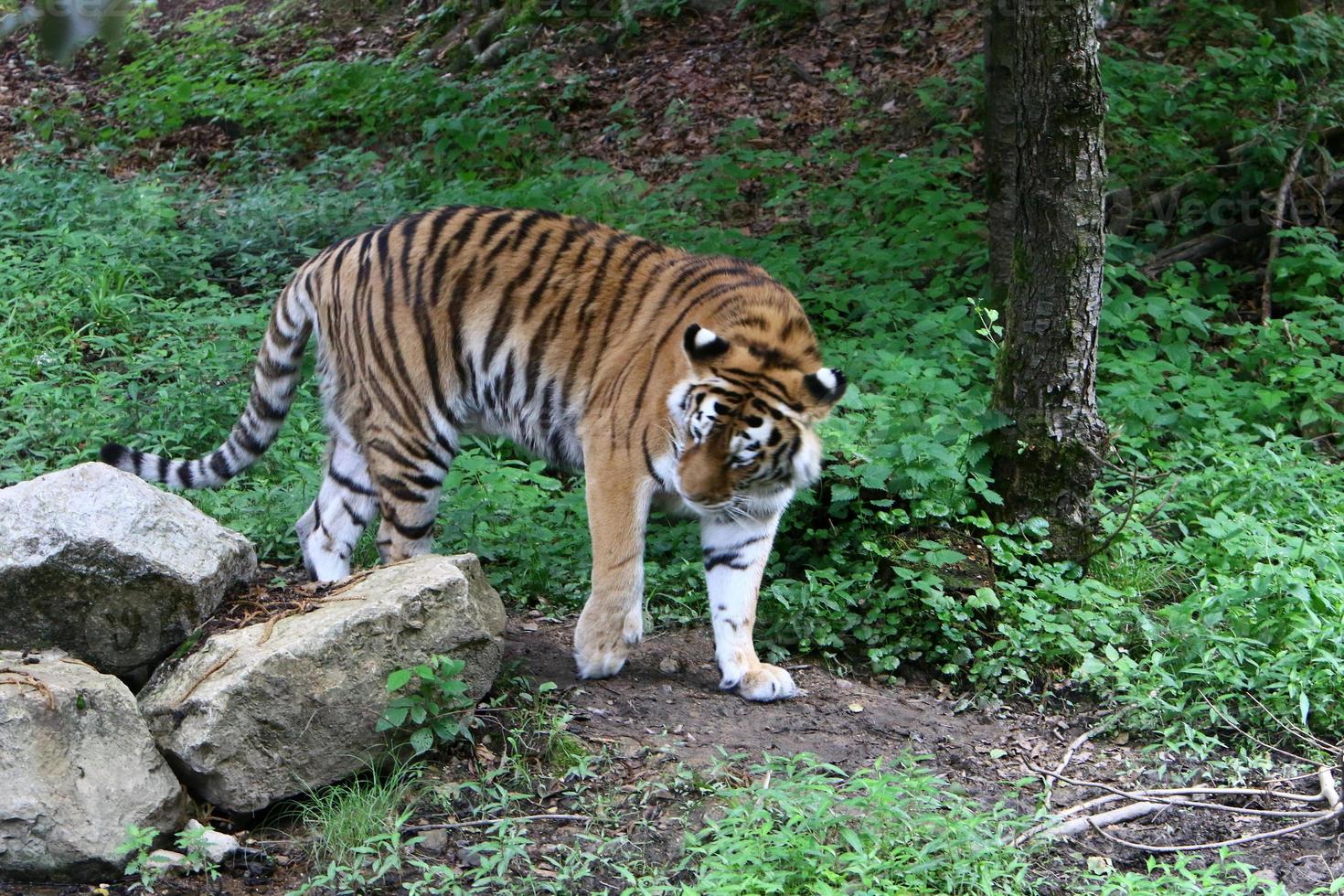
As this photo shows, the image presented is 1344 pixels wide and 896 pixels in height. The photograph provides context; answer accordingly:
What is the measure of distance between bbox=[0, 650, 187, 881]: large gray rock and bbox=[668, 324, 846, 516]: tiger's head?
183 centimetres

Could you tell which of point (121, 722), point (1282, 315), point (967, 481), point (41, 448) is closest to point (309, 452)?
point (41, 448)

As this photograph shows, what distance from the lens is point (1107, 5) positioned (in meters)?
9.12

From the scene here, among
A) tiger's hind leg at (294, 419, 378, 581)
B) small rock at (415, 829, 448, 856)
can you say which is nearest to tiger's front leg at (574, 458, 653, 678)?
small rock at (415, 829, 448, 856)

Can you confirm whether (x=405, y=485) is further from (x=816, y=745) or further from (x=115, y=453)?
(x=816, y=745)

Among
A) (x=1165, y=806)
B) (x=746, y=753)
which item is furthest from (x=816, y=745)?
(x=1165, y=806)

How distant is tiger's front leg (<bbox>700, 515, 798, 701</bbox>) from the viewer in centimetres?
446

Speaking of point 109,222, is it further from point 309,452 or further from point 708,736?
point 708,736

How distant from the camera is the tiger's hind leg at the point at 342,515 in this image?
514 centimetres

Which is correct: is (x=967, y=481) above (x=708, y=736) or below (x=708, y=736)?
above

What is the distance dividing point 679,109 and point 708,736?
302 inches

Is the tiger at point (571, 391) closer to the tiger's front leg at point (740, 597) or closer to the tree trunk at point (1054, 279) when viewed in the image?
the tiger's front leg at point (740, 597)

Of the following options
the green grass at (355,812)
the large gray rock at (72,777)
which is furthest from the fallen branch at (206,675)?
the green grass at (355,812)

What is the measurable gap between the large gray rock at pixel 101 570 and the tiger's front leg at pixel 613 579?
4.11ft

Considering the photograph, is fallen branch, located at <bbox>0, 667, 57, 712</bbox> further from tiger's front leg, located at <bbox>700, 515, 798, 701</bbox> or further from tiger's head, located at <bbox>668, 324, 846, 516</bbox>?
tiger's front leg, located at <bbox>700, 515, 798, 701</bbox>
